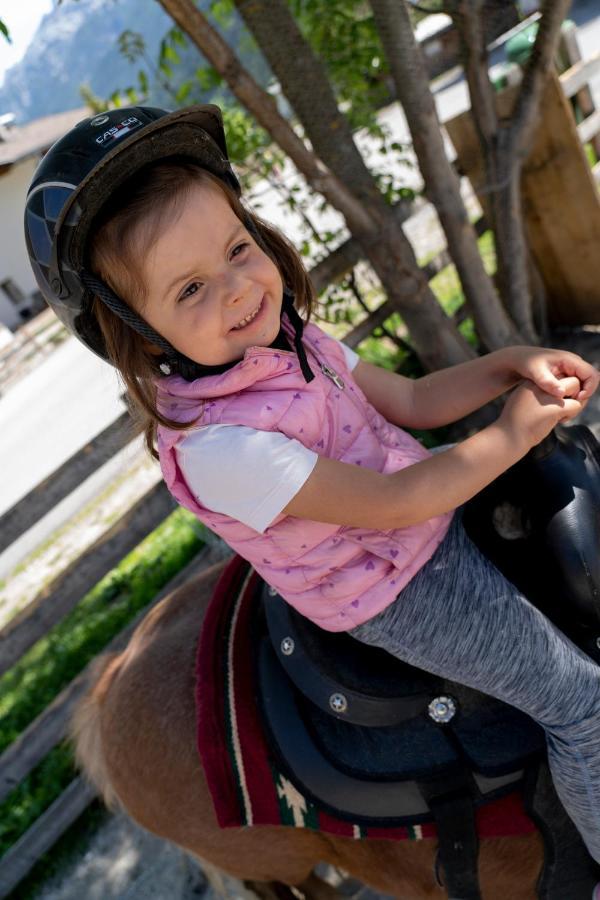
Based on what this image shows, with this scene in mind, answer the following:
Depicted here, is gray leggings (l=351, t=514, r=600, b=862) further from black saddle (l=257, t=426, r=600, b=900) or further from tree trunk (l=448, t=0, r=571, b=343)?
tree trunk (l=448, t=0, r=571, b=343)

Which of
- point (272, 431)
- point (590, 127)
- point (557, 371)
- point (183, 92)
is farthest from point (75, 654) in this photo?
Answer: point (590, 127)

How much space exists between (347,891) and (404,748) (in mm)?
1307

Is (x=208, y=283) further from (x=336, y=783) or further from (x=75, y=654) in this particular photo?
(x=75, y=654)

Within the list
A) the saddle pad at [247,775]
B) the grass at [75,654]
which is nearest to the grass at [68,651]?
the grass at [75,654]

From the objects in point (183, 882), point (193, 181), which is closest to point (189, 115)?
point (193, 181)

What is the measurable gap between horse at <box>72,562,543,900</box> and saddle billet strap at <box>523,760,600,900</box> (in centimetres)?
9

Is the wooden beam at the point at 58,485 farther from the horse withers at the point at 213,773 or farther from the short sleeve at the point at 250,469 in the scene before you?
the short sleeve at the point at 250,469

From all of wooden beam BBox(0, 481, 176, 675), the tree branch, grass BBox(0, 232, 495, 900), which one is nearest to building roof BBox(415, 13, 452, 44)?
the tree branch

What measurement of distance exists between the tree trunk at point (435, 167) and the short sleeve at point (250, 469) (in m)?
2.55

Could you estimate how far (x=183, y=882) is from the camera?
116 inches

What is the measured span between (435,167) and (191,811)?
122 inches

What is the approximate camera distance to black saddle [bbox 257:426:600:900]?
1.55 m

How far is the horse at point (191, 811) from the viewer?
1.76m

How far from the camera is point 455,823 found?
1.64 m
